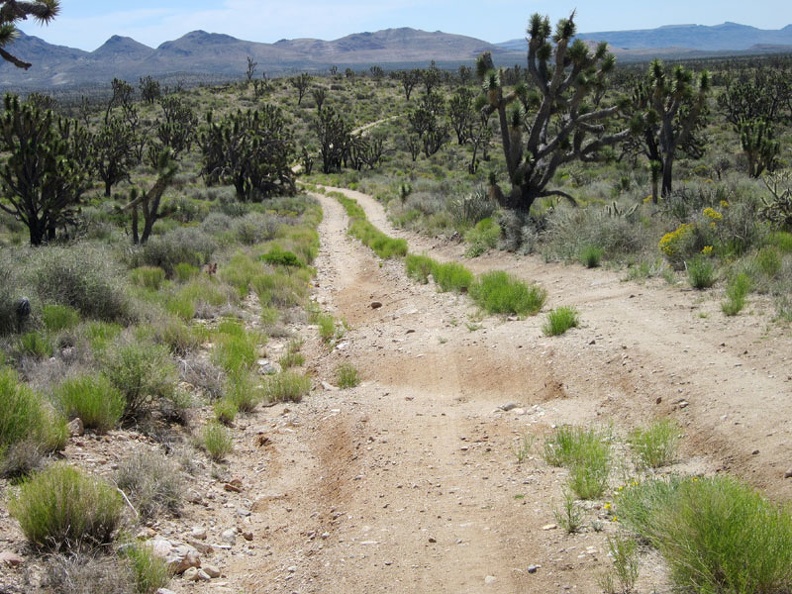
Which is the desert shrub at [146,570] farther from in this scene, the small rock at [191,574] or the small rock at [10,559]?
the small rock at [10,559]

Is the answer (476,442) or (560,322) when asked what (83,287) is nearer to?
(476,442)

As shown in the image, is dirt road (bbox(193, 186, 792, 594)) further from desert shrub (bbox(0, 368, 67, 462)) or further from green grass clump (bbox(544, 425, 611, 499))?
desert shrub (bbox(0, 368, 67, 462))

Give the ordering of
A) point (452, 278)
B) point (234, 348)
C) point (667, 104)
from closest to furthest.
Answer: point (234, 348) → point (452, 278) → point (667, 104)

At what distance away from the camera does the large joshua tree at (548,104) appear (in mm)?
16891

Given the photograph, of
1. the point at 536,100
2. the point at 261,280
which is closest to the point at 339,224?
the point at 536,100

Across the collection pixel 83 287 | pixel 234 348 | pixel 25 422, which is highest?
pixel 83 287

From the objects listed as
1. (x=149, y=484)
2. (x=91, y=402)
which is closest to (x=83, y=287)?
(x=91, y=402)

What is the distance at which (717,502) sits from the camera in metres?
3.88

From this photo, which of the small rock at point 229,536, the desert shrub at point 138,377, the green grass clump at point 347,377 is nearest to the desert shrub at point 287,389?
the green grass clump at point 347,377

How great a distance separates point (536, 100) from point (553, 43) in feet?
5.20

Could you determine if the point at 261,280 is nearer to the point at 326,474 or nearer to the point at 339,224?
the point at 326,474

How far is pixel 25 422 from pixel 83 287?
210 inches

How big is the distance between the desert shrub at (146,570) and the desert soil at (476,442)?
0.53ft

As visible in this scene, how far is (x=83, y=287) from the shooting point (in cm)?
1061
